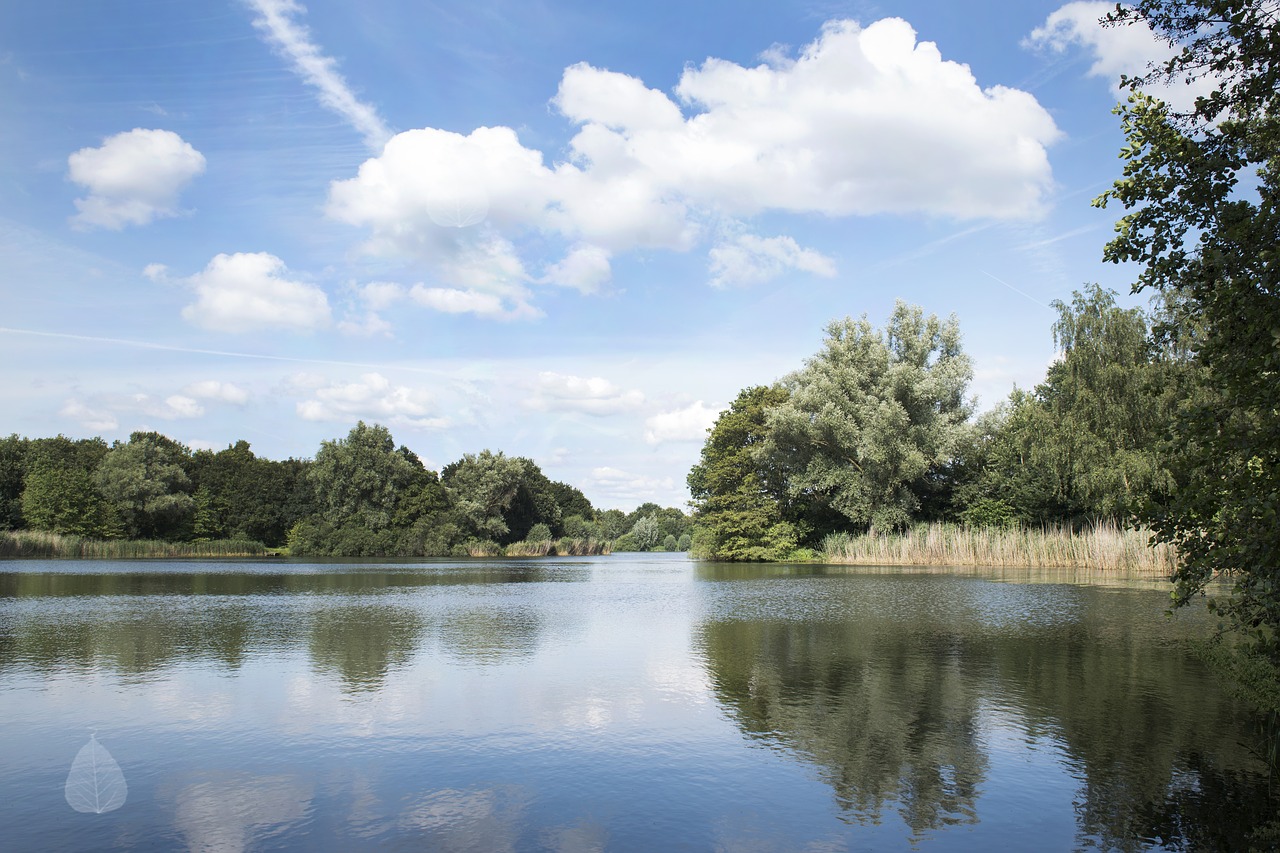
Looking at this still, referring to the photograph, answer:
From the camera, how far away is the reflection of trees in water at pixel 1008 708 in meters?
6.69

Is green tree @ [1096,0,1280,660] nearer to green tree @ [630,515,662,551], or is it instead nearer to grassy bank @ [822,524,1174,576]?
grassy bank @ [822,524,1174,576]

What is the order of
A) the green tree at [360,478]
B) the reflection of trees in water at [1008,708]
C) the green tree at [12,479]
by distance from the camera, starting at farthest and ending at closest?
1. the green tree at [360,478]
2. the green tree at [12,479]
3. the reflection of trees in water at [1008,708]

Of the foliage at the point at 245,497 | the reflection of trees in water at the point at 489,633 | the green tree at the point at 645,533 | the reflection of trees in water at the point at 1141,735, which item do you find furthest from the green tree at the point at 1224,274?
the green tree at the point at 645,533

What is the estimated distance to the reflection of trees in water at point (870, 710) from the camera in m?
7.15

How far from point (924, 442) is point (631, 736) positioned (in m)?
44.8

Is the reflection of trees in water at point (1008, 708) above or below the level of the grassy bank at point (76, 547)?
above

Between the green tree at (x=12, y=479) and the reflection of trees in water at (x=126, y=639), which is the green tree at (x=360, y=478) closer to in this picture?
the green tree at (x=12, y=479)

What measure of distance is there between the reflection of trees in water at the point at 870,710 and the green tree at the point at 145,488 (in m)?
77.0

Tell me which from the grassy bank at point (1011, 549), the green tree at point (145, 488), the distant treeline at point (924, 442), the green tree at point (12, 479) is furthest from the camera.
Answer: the green tree at point (145, 488)

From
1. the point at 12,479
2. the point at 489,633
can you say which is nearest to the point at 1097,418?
the point at 489,633

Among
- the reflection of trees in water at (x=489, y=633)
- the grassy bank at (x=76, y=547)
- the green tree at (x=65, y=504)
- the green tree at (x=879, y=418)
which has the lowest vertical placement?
the grassy bank at (x=76, y=547)

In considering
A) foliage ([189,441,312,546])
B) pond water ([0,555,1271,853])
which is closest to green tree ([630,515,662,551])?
foliage ([189,441,312,546])

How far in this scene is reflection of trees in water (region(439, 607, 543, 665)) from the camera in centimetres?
1460

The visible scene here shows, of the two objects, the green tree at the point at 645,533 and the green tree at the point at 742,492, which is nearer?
the green tree at the point at 742,492
